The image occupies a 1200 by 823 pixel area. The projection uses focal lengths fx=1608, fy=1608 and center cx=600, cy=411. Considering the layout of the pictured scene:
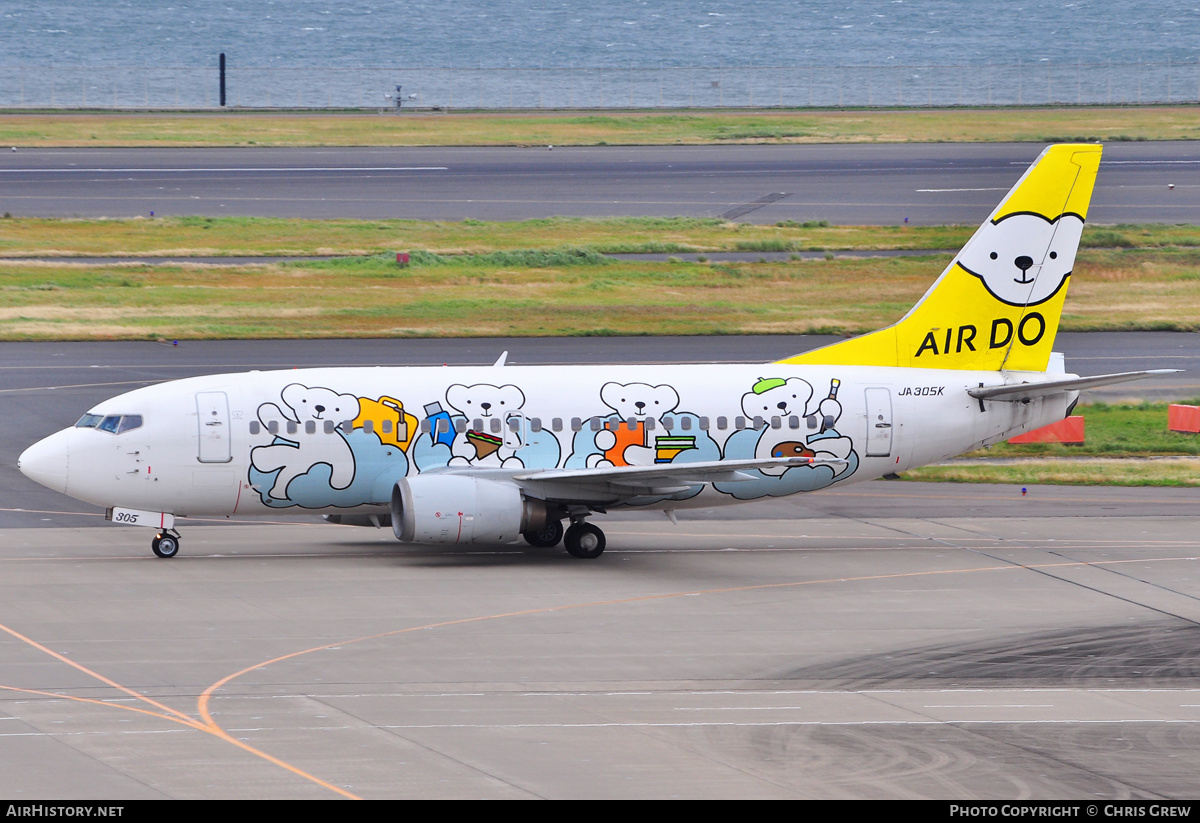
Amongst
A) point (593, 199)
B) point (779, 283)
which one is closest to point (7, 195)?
point (593, 199)

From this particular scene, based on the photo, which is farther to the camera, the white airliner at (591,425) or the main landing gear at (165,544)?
the main landing gear at (165,544)

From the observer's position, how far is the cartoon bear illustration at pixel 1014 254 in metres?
38.1

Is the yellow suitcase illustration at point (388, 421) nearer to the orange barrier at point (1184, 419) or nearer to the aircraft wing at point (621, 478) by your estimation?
the aircraft wing at point (621, 478)

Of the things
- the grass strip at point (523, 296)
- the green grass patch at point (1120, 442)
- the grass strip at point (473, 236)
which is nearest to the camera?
the green grass patch at point (1120, 442)

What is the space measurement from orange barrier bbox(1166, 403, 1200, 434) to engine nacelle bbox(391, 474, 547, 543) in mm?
26602

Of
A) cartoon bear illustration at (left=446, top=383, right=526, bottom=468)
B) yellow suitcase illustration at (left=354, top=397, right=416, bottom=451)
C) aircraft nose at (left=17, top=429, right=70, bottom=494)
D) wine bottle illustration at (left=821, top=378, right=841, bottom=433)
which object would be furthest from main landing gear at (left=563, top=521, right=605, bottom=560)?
aircraft nose at (left=17, top=429, right=70, bottom=494)

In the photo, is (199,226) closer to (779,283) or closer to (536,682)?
(779,283)

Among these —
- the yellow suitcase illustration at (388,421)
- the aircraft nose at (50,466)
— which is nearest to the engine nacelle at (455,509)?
the yellow suitcase illustration at (388,421)

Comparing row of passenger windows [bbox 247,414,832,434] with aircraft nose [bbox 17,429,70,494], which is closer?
aircraft nose [bbox 17,429,70,494]

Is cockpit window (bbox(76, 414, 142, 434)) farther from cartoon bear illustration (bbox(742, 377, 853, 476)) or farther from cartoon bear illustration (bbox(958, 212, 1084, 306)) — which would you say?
cartoon bear illustration (bbox(958, 212, 1084, 306))

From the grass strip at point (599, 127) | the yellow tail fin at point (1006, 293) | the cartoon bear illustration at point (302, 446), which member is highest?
the grass strip at point (599, 127)

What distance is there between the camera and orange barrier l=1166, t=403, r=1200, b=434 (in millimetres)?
51375

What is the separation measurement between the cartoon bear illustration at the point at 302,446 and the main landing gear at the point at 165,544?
8.47 feet
